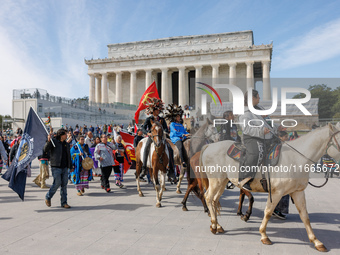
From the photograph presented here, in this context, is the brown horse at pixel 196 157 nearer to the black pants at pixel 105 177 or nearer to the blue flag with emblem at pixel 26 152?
the black pants at pixel 105 177

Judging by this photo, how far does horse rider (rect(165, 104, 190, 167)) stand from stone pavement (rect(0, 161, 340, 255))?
1.73m

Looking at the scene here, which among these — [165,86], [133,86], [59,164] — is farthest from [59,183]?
[133,86]

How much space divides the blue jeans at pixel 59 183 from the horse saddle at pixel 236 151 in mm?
4914

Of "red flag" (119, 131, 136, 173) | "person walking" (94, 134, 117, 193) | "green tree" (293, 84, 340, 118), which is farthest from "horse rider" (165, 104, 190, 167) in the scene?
"green tree" (293, 84, 340, 118)

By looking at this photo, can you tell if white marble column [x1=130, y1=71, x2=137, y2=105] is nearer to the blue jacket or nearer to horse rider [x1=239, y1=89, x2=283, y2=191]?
the blue jacket

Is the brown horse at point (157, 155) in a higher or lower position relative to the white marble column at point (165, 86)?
lower

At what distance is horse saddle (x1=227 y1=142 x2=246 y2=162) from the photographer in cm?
527

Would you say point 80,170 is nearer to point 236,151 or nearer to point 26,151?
point 26,151

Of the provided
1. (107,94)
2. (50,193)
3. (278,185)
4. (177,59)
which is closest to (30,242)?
(50,193)

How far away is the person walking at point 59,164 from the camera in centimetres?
768

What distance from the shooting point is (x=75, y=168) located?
9734 mm

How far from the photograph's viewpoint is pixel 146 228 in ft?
19.0

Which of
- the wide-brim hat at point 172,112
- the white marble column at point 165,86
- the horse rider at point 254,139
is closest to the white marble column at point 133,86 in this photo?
the white marble column at point 165,86

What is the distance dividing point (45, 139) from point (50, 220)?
2680mm
